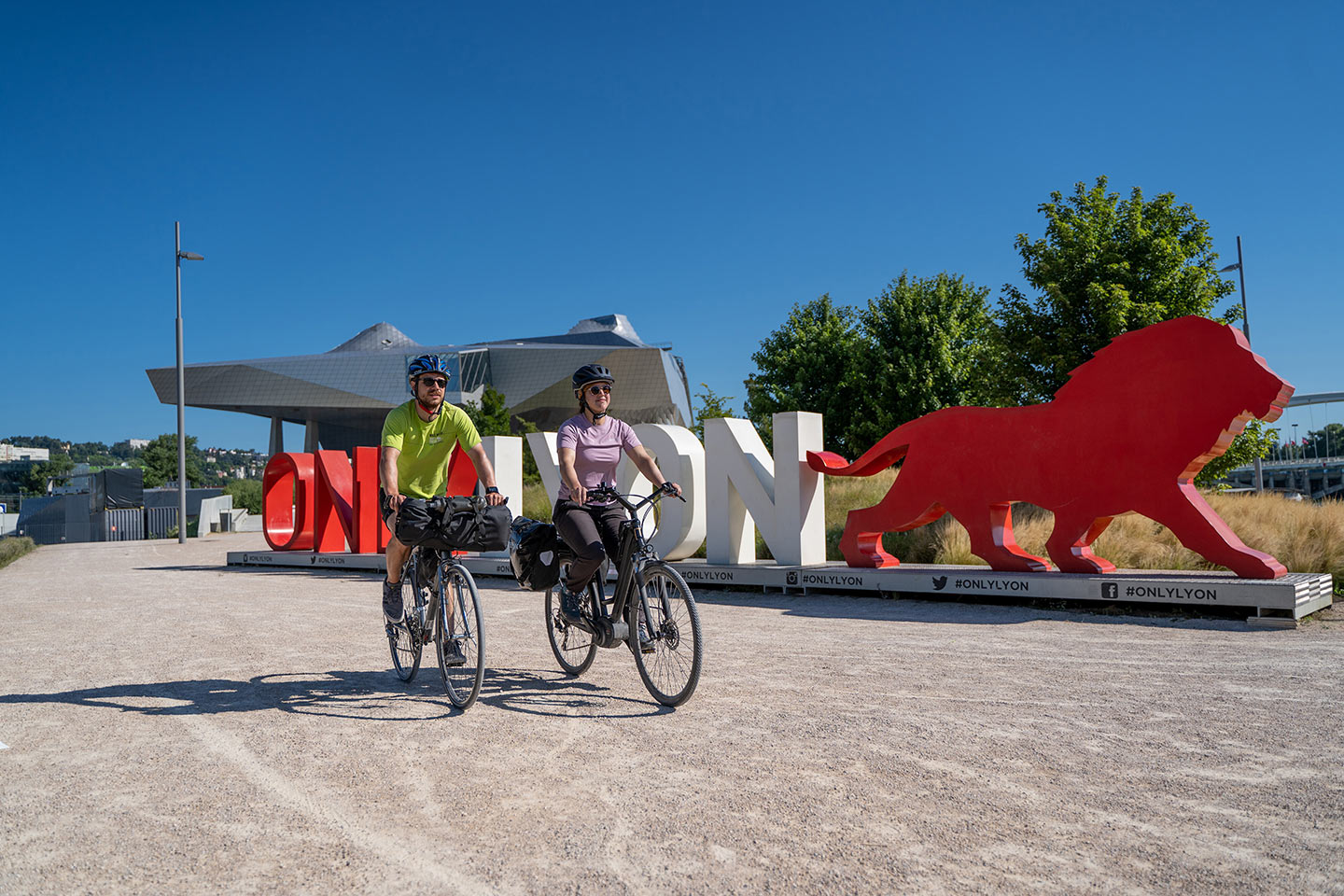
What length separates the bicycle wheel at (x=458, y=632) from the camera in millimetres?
5039

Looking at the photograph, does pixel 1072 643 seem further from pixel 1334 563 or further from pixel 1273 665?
pixel 1334 563

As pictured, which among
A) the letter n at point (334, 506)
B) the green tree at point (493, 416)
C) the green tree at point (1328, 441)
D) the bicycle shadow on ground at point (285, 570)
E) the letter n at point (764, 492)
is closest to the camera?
the letter n at point (764, 492)

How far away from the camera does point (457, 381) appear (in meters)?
59.6

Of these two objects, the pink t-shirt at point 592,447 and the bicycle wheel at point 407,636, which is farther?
the bicycle wheel at point 407,636

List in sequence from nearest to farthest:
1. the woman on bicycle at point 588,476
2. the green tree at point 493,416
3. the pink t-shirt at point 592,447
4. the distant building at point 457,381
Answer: the woman on bicycle at point 588,476, the pink t-shirt at point 592,447, the green tree at point 493,416, the distant building at point 457,381

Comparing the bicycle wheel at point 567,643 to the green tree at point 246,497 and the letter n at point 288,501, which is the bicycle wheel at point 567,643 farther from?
the green tree at point 246,497

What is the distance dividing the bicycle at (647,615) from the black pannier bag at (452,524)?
1.76ft

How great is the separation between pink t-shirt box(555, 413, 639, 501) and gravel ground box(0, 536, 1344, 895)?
128 centimetres

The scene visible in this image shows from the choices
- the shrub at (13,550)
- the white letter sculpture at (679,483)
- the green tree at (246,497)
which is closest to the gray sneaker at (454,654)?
the white letter sculpture at (679,483)

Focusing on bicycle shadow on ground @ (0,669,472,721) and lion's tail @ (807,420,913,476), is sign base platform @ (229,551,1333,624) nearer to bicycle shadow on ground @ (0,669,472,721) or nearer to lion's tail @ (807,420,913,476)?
lion's tail @ (807,420,913,476)

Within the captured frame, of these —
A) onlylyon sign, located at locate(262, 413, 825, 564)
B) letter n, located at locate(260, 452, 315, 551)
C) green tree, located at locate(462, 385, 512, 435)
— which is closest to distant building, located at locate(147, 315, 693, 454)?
green tree, located at locate(462, 385, 512, 435)

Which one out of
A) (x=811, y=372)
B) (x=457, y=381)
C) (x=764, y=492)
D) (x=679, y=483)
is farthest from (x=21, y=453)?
(x=764, y=492)

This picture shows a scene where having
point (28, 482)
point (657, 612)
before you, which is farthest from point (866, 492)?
point (28, 482)

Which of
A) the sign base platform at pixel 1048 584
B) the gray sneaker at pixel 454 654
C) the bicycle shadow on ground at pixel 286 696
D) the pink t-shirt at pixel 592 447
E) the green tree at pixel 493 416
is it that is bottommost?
the bicycle shadow on ground at pixel 286 696
